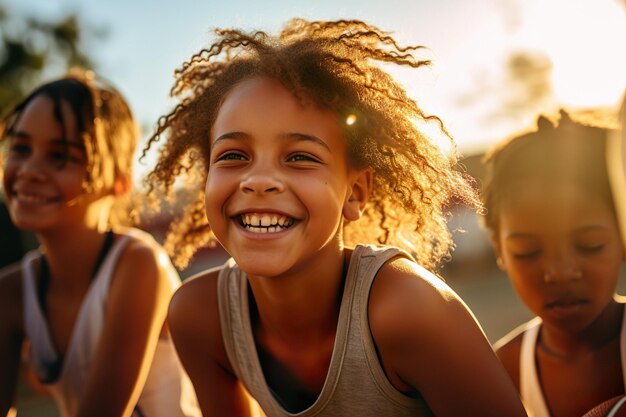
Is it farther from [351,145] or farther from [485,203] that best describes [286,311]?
[485,203]

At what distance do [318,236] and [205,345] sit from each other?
72 cm

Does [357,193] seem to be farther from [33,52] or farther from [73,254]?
[33,52]

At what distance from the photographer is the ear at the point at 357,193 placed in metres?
2.36

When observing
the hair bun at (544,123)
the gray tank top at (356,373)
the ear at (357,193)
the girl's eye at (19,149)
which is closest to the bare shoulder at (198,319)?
the gray tank top at (356,373)

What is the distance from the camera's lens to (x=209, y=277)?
263 cm

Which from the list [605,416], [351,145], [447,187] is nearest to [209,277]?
[351,145]

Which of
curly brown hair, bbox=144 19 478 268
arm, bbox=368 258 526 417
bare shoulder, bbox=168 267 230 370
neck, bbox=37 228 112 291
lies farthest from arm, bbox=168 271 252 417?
neck, bbox=37 228 112 291

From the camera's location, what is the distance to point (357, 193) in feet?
7.91

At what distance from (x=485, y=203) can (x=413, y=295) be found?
1031 mm

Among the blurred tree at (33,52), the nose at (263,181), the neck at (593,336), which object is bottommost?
the neck at (593,336)

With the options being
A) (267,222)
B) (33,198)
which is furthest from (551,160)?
(33,198)

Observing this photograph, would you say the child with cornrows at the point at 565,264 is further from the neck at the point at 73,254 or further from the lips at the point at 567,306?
the neck at the point at 73,254

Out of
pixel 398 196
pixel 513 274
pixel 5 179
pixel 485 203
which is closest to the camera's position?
pixel 398 196

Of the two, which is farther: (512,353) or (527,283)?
(512,353)
